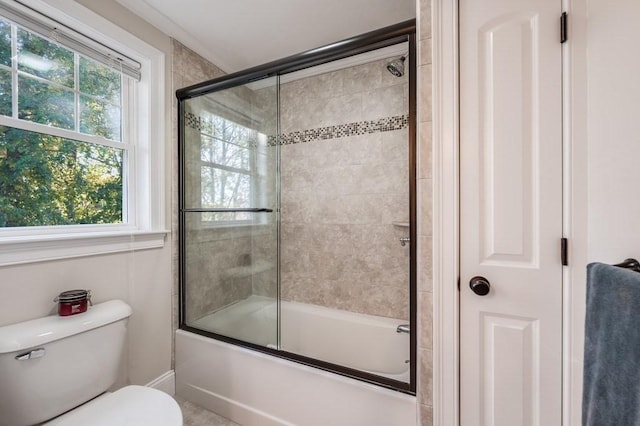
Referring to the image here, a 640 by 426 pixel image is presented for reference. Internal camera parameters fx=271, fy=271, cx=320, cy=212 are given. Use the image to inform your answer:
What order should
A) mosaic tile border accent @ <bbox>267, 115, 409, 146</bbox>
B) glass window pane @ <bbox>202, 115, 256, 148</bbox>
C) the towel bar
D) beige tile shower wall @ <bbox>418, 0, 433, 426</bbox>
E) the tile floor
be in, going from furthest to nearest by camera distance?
mosaic tile border accent @ <bbox>267, 115, 409, 146</bbox> < glass window pane @ <bbox>202, 115, 256, 148</bbox> < the tile floor < beige tile shower wall @ <bbox>418, 0, 433, 426</bbox> < the towel bar

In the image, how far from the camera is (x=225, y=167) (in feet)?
6.08

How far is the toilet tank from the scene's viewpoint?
992 millimetres

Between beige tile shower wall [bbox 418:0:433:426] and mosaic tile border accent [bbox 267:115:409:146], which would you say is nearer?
beige tile shower wall [bbox 418:0:433:426]

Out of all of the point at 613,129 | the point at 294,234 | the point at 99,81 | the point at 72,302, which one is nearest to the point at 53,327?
the point at 72,302

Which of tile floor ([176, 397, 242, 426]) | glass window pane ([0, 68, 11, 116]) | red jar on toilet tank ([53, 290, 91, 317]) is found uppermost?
glass window pane ([0, 68, 11, 116])

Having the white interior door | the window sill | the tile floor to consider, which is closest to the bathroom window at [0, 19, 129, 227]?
the window sill

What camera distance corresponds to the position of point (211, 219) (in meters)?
1.87

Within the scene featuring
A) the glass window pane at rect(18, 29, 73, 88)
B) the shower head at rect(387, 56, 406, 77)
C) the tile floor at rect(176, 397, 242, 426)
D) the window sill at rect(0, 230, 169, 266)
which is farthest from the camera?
the tile floor at rect(176, 397, 242, 426)

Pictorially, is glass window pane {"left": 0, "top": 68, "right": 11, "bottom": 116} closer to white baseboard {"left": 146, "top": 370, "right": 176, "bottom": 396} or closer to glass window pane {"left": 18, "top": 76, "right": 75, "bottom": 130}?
glass window pane {"left": 18, "top": 76, "right": 75, "bottom": 130}

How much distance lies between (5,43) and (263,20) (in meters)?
1.23

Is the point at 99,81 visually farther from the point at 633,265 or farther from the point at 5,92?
the point at 633,265

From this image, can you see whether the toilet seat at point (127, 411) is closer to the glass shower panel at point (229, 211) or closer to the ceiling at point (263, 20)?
the glass shower panel at point (229, 211)

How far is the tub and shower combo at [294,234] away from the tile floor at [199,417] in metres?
0.04

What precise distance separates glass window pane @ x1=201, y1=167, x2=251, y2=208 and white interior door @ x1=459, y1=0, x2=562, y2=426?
4.46 feet
